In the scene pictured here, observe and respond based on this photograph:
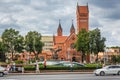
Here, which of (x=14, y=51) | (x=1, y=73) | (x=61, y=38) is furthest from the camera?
(x=61, y=38)

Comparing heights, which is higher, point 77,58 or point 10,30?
point 10,30

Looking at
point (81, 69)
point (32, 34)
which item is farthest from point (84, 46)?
point (81, 69)

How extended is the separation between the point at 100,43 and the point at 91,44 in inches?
121

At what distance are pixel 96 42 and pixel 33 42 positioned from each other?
21154 millimetres

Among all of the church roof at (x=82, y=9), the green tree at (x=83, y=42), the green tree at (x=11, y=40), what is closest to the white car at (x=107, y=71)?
the green tree at (x=83, y=42)

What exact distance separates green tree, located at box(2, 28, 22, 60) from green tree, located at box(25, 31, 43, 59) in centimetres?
454

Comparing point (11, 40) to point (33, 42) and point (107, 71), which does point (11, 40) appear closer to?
point (33, 42)

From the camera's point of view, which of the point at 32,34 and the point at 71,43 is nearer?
the point at 32,34

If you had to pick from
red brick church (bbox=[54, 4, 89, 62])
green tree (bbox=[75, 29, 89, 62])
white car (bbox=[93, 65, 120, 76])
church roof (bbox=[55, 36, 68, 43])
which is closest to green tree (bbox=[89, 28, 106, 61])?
green tree (bbox=[75, 29, 89, 62])

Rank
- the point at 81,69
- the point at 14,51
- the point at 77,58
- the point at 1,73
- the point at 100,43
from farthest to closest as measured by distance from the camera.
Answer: the point at 77,58 → the point at 14,51 → the point at 100,43 → the point at 81,69 → the point at 1,73

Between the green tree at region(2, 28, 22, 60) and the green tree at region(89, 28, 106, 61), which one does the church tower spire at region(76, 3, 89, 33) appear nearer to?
the green tree at region(89, 28, 106, 61)

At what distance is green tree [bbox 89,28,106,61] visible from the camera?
112 metres

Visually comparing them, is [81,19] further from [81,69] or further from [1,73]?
[1,73]

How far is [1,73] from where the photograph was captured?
141 feet
